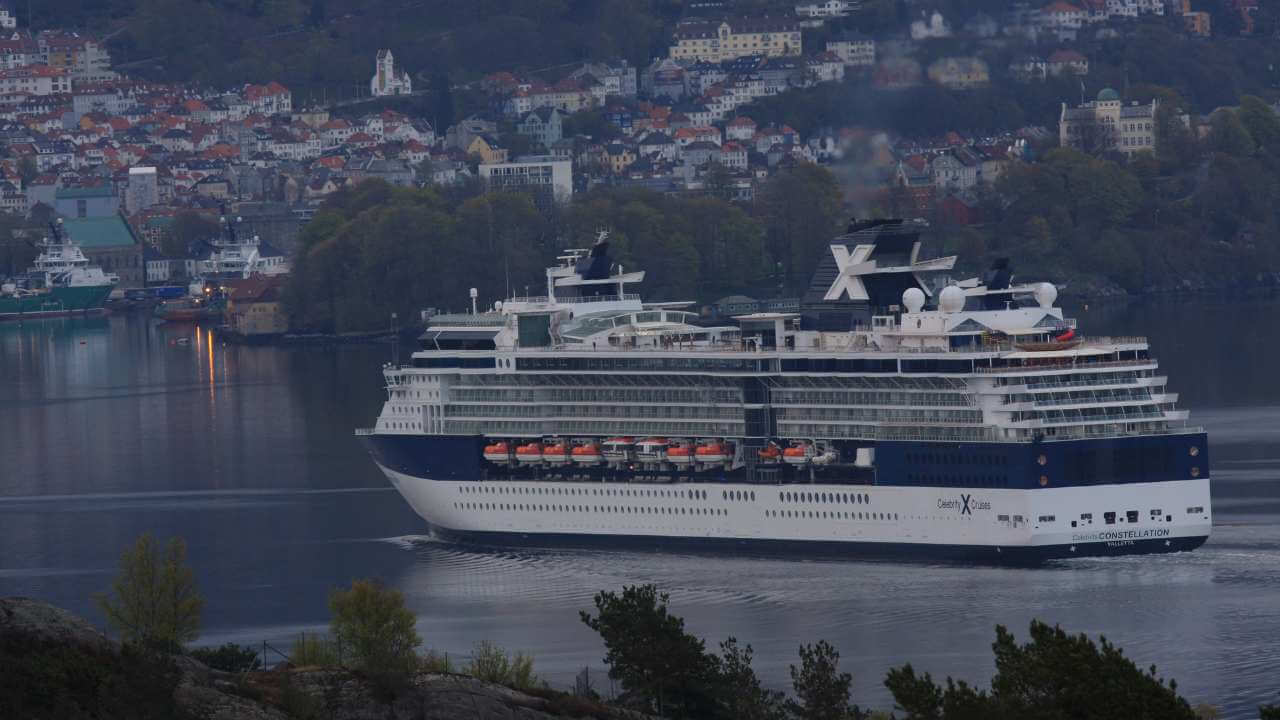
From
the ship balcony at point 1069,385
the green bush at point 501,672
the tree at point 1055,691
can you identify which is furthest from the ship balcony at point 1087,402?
the tree at point 1055,691

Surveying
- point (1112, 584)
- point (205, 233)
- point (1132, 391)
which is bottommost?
point (1112, 584)

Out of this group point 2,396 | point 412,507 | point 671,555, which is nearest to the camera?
point 671,555

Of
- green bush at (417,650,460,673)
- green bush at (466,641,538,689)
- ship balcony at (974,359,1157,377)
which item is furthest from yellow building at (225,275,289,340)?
green bush at (466,641,538,689)

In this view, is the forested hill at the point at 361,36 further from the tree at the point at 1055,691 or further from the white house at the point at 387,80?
the tree at the point at 1055,691

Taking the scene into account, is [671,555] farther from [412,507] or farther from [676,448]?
[412,507]

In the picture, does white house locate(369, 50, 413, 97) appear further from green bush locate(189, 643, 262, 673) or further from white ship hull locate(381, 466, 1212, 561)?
green bush locate(189, 643, 262, 673)

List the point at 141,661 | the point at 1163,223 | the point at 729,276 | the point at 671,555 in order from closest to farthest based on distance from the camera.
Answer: the point at 141,661 < the point at 671,555 < the point at 729,276 < the point at 1163,223

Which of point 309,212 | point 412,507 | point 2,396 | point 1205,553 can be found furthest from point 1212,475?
point 309,212

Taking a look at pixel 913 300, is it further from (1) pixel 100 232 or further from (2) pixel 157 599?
(1) pixel 100 232
